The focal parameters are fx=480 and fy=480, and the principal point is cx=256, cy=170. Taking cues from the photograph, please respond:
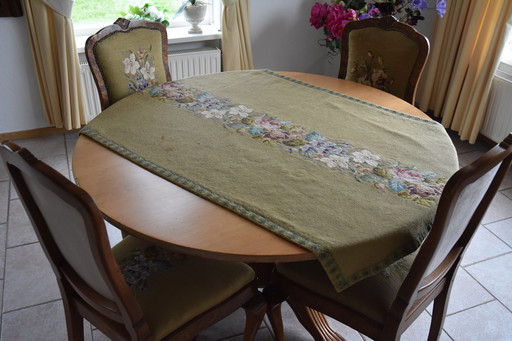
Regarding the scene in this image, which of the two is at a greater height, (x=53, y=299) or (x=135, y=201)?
(x=135, y=201)

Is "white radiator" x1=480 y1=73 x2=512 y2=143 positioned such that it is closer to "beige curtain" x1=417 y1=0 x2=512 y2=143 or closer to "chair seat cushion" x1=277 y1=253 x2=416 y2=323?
"beige curtain" x1=417 y1=0 x2=512 y2=143

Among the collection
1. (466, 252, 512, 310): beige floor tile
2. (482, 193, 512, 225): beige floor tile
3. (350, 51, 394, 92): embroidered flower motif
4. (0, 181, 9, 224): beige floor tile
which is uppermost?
(350, 51, 394, 92): embroidered flower motif

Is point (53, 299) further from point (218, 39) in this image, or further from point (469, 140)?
point (469, 140)

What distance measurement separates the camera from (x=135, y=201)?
1.33 meters

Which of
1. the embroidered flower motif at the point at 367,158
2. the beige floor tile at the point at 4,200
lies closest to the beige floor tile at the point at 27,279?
the beige floor tile at the point at 4,200

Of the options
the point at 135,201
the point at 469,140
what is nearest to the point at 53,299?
the point at 135,201

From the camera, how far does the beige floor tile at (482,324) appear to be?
6.07 ft

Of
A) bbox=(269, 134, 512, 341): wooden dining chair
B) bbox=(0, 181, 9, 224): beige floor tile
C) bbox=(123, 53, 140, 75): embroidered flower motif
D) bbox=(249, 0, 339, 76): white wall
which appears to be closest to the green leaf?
bbox=(249, 0, 339, 76): white wall

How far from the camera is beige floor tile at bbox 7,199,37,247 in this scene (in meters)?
2.28

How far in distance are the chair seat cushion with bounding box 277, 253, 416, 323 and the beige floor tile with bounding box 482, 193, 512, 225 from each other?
128cm

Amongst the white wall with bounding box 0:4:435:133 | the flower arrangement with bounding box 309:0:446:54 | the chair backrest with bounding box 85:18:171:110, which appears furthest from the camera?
the white wall with bounding box 0:4:435:133

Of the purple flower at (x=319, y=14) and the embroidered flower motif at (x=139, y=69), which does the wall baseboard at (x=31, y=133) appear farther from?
the purple flower at (x=319, y=14)

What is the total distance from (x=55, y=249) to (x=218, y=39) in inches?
93.5

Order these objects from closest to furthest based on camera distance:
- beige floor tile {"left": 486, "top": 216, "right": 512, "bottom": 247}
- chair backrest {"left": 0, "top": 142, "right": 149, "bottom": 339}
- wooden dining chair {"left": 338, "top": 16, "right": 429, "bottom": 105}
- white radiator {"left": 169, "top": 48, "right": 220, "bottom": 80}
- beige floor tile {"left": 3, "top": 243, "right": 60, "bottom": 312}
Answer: chair backrest {"left": 0, "top": 142, "right": 149, "bottom": 339}
beige floor tile {"left": 3, "top": 243, "right": 60, "bottom": 312}
wooden dining chair {"left": 338, "top": 16, "right": 429, "bottom": 105}
beige floor tile {"left": 486, "top": 216, "right": 512, "bottom": 247}
white radiator {"left": 169, "top": 48, "right": 220, "bottom": 80}
